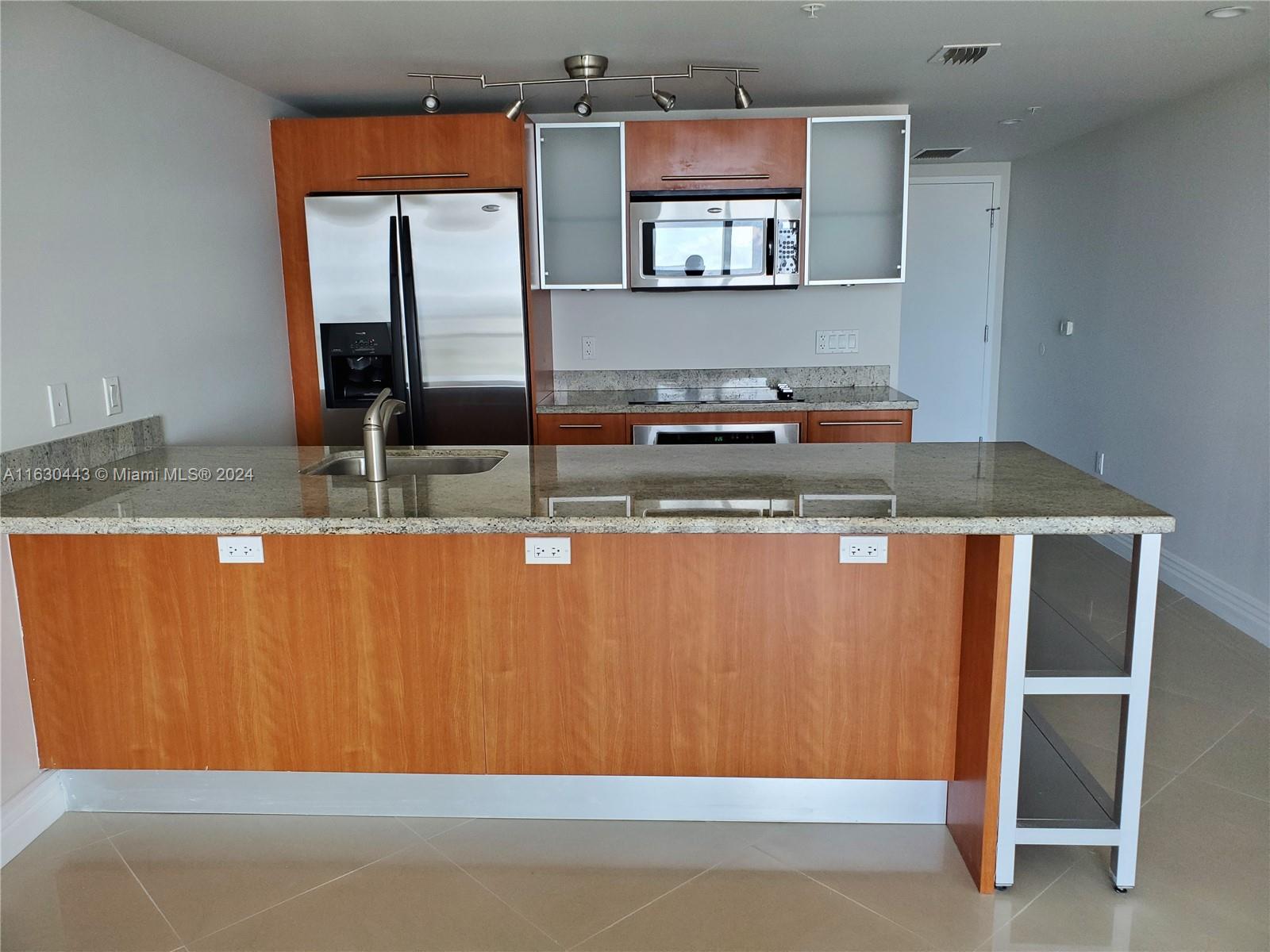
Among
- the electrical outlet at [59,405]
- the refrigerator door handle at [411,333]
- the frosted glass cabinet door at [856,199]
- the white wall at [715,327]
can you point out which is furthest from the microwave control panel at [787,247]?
the electrical outlet at [59,405]

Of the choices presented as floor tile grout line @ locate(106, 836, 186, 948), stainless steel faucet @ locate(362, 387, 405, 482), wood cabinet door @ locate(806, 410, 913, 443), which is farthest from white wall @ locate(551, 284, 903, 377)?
floor tile grout line @ locate(106, 836, 186, 948)

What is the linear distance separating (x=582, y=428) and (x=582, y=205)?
3.38 ft

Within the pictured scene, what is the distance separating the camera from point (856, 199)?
430 cm

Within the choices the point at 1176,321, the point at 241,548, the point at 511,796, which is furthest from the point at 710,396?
the point at 241,548

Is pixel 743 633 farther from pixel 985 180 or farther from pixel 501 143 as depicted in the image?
pixel 985 180

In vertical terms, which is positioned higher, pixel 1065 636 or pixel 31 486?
pixel 31 486

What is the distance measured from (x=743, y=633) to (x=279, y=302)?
277 cm

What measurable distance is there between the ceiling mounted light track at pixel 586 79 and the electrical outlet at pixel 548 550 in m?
1.55

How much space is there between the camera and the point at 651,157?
13.9 ft

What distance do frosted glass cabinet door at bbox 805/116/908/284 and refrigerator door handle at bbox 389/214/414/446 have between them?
184 cm

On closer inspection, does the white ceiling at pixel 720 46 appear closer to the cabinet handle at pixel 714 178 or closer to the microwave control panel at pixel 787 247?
the cabinet handle at pixel 714 178

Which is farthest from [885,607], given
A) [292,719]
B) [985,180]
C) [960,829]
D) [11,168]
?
[985,180]

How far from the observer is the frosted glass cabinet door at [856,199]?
4227mm

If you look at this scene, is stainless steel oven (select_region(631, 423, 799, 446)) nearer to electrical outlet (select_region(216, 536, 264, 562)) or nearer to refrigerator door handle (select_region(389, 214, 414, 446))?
refrigerator door handle (select_region(389, 214, 414, 446))
